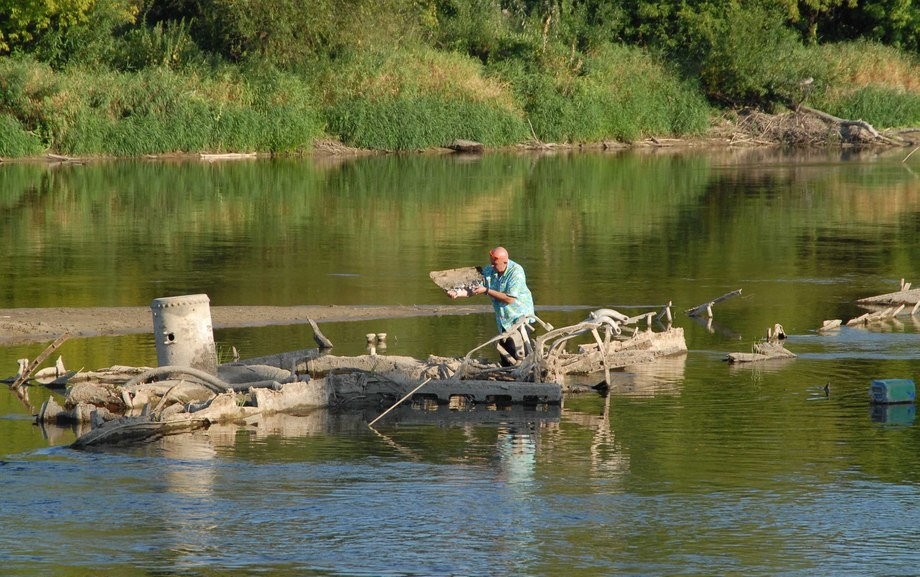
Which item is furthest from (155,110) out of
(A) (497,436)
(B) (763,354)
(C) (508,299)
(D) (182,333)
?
(A) (497,436)

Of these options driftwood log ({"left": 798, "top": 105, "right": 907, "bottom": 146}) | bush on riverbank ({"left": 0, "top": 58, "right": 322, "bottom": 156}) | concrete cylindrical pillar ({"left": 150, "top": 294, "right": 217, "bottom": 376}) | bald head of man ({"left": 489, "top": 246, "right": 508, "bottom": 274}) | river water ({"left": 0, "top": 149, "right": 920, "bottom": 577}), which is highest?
bush on riverbank ({"left": 0, "top": 58, "right": 322, "bottom": 156})

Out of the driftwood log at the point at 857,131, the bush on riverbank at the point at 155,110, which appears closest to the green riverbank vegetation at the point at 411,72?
the bush on riverbank at the point at 155,110

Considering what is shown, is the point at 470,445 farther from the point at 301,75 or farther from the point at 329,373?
the point at 301,75

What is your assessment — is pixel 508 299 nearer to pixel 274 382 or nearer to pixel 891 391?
pixel 274 382

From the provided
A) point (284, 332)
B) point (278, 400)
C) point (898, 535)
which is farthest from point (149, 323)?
point (898, 535)

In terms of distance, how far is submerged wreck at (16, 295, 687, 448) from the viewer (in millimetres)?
15246

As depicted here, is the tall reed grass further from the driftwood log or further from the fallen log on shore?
the fallen log on shore

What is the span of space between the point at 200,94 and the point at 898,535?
1870 inches

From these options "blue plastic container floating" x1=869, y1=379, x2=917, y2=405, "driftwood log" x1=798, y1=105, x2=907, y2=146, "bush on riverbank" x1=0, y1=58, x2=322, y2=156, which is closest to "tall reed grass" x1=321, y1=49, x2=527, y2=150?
"bush on riverbank" x1=0, y1=58, x2=322, y2=156

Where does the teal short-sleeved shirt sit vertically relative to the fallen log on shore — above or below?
above

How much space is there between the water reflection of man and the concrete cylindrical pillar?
278 centimetres

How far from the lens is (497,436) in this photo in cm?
1488

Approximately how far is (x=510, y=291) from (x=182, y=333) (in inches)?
132

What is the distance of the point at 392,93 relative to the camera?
61.3 meters
